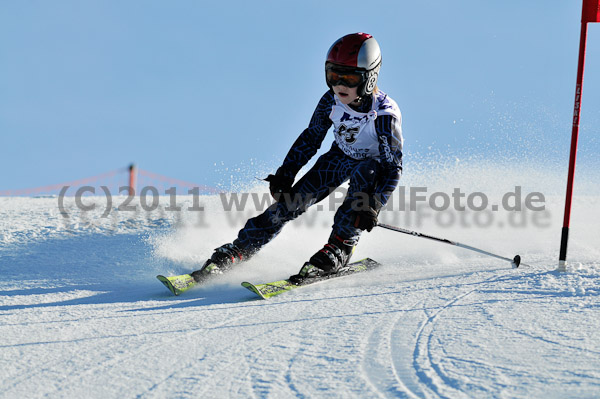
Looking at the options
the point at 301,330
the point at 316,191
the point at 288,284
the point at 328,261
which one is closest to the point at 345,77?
the point at 316,191

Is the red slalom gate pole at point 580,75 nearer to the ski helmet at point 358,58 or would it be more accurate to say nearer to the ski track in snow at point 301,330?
the ski track in snow at point 301,330

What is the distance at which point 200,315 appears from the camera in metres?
3.11

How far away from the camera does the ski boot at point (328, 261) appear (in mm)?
3991

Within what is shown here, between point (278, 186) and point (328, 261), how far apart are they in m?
0.78

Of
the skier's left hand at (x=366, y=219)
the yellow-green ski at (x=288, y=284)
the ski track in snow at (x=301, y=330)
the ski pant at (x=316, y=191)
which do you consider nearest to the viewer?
the ski track in snow at (x=301, y=330)

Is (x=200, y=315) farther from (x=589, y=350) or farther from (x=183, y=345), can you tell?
(x=589, y=350)

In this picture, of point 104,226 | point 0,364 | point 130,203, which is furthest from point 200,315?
point 130,203

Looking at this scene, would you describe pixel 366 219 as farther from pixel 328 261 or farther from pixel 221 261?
pixel 221 261

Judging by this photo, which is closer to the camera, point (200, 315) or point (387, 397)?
point (387, 397)

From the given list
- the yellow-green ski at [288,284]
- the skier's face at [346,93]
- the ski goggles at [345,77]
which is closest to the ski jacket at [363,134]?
the skier's face at [346,93]

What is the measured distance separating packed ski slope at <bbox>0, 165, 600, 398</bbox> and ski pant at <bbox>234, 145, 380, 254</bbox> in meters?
0.31

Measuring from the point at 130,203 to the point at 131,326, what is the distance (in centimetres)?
482

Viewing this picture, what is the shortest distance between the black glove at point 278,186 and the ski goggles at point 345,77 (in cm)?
89

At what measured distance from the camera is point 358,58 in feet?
13.2
